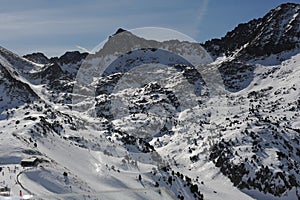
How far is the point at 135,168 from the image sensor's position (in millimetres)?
90562

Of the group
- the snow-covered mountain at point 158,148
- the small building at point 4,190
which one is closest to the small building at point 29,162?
the snow-covered mountain at point 158,148

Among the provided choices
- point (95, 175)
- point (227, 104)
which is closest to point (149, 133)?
point (227, 104)

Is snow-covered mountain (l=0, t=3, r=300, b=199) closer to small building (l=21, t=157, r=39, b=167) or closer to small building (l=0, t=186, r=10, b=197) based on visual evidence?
small building (l=21, t=157, r=39, b=167)

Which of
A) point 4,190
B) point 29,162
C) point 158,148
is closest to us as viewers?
point 4,190

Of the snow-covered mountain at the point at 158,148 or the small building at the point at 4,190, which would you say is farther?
the snow-covered mountain at the point at 158,148

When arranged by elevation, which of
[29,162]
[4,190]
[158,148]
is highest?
[29,162]

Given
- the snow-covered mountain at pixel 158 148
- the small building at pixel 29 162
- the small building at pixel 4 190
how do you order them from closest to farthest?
the small building at pixel 4 190 → the small building at pixel 29 162 → the snow-covered mountain at pixel 158 148

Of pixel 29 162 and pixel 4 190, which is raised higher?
pixel 29 162

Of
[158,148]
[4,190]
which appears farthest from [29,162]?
[158,148]

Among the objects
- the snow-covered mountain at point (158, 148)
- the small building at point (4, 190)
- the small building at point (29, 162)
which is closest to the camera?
the small building at point (4, 190)

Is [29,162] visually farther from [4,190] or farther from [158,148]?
[158,148]

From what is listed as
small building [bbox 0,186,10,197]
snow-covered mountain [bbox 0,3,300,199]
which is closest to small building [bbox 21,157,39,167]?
snow-covered mountain [bbox 0,3,300,199]

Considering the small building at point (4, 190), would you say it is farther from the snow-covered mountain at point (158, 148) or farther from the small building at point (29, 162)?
the small building at point (29, 162)

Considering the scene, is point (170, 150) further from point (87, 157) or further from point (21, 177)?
point (21, 177)
